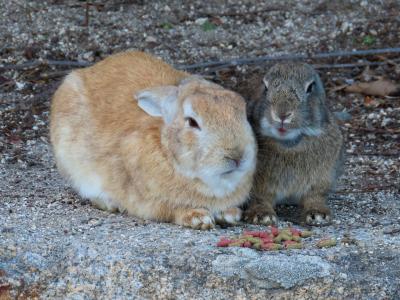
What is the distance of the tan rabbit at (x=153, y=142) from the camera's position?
6148 millimetres

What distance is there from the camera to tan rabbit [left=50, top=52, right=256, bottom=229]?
6148 millimetres

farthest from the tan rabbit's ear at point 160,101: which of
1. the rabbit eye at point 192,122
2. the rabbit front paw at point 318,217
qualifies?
the rabbit front paw at point 318,217

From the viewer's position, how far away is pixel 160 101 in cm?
654

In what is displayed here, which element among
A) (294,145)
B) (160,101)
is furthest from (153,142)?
(294,145)

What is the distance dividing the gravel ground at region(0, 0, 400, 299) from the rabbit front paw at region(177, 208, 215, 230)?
0.07 m

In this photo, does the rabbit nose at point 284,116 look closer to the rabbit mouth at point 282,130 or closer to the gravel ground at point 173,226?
the rabbit mouth at point 282,130

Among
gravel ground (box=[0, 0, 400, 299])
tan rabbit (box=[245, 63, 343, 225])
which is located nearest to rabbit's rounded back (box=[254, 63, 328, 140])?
tan rabbit (box=[245, 63, 343, 225])

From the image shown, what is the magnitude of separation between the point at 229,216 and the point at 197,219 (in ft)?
0.88

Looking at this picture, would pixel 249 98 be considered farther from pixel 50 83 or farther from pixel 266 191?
pixel 50 83

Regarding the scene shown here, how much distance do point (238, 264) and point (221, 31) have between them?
561cm

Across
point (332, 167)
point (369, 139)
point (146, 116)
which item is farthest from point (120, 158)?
point (369, 139)

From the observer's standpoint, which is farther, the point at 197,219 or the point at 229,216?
the point at 229,216

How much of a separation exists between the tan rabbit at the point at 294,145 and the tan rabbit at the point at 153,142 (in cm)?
32

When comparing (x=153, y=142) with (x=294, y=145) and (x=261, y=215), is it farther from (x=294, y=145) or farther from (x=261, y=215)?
(x=294, y=145)
